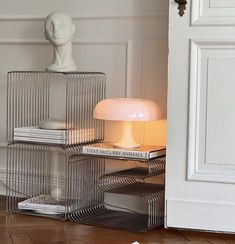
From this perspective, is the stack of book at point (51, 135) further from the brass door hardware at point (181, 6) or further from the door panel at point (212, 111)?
the brass door hardware at point (181, 6)

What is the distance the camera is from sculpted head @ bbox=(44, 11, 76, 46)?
2.88 metres

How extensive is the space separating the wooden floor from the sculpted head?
2.73ft

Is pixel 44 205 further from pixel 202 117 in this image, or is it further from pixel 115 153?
pixel 202 117

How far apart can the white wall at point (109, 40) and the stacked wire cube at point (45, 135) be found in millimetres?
94

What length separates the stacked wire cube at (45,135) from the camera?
2889 mm

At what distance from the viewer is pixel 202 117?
8.39 ft

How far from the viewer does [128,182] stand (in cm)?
300

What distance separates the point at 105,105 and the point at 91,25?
0.56 m

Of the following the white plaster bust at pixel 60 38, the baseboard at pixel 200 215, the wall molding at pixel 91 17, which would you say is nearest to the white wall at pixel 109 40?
the wall molding at pixel 91 17

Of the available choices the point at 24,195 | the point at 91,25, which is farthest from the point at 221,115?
the point at 24,195

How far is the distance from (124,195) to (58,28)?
836 millimetres

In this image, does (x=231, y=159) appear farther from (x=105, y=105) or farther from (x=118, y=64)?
(x=118, y=64)

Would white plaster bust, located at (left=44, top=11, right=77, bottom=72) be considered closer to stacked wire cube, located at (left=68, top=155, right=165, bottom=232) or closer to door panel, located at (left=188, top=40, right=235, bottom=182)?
stacked wire cube, located at (left=68, top=155, right=165, bottom=232)

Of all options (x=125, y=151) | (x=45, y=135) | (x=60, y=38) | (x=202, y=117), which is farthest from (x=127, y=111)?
(x=60, y=38)
